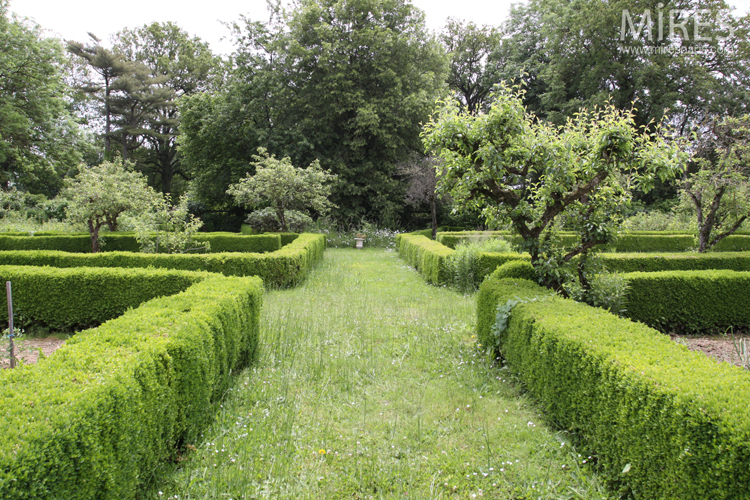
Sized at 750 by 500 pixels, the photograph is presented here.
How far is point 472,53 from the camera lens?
1079 inches

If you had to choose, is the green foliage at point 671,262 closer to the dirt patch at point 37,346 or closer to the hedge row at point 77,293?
the hedge row at point 77,293

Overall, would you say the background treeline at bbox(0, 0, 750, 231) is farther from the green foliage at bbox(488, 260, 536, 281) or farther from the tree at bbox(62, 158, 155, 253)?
the green foliage at bbox(488, 260, 536, 281)

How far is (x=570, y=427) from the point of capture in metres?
2.76

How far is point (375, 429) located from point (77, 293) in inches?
201

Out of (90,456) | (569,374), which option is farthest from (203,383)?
(569,374)

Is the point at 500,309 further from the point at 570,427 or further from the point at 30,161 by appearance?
the point at 30,161

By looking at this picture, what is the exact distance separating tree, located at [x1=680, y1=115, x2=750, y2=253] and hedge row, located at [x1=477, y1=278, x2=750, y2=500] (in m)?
7.48

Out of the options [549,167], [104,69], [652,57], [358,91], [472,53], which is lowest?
[549,167]

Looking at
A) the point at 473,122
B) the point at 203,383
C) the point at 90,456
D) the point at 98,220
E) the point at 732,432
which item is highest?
the point at 473,122

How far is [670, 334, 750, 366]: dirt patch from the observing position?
15.2 feet

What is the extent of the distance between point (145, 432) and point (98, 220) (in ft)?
37.5

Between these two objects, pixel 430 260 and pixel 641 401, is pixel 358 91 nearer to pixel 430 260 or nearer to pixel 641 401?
pixel 430 260

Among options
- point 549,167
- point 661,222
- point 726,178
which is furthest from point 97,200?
point 661,222

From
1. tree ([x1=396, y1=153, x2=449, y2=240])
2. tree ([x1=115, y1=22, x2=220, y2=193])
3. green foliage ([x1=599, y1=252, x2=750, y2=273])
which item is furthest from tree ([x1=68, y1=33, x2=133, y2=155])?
green foliage ([x1=599, y1=252, x2=750, y2=273])
